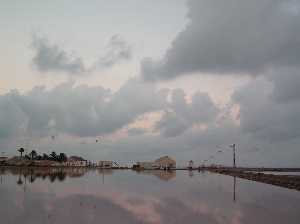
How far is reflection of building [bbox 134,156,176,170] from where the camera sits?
8706cm

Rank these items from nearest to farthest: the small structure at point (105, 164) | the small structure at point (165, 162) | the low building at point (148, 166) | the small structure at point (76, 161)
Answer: the small structure at point (165, 162), the low building at point (148, 166), the small structure at point (105, 164), the small structure at point (76, 161)

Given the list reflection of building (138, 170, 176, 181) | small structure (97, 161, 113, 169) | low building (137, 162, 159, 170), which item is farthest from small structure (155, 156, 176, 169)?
small structure (97, 161, 113, 169)

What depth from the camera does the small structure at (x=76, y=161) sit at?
91.6 meters

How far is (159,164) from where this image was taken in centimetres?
8731

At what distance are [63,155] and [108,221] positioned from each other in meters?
90.7

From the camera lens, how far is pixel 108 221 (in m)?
16.8

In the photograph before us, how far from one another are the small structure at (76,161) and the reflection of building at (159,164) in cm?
1695

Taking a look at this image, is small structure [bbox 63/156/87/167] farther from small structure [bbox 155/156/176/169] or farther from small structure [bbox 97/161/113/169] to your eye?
small structure [bbox 155/156/176/169]

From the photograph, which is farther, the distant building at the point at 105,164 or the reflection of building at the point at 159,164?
the distant building at the point at 105,164

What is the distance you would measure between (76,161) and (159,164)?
80.3ft

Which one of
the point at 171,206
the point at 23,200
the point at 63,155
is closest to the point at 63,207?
the point at 23,200

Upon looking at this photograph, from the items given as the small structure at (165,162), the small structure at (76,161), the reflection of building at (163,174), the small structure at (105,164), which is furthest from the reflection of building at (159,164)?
the small structure at (76,161)

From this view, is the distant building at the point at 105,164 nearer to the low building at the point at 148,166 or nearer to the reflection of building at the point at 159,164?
the reflection of building at the point at 159,164

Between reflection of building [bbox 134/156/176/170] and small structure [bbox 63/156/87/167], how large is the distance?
1695 centimetres
